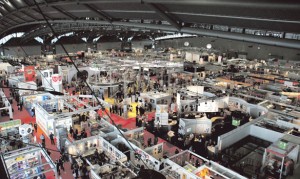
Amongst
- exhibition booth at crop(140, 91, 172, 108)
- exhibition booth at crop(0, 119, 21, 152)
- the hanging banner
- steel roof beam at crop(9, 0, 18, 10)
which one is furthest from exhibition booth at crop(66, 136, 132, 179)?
the hanging banner

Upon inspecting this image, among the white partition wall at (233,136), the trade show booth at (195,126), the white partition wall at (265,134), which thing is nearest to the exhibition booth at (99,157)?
the trade show booth at (195,126)

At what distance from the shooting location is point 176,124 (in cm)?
1580

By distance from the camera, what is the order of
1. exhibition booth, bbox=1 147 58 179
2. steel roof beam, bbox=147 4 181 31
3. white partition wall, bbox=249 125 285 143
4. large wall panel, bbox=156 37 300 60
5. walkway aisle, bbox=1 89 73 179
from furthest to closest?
large wall panel, bbox=156 37 300 60 → white partition wall, bbox=249 125 285 143 → walkway aisle, bbox=1 89 73 179 → exhibition booth, bbox=1 147 58 179 → steel roof beam, bbox=147 4 181 31

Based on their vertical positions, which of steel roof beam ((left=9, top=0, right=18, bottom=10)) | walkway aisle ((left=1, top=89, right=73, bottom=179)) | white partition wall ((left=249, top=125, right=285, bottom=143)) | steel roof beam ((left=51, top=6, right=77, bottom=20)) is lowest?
walkway aisle ((left=1, top=89, right=73, bottom=179))

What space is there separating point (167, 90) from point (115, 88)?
4923 millimetres

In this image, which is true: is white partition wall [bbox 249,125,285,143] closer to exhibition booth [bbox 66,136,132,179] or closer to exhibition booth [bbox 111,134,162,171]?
exhibition booth [bbox 111,134,162,171]

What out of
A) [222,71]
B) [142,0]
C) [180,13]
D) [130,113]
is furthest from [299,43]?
[222,71]

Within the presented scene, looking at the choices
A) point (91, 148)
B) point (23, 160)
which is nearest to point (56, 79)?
point (91, 148)

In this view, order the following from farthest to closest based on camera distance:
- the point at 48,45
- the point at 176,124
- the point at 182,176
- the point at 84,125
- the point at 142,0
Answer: the point at 48,45 < the point at 176,124 < the point at 84,125 < the point at 182,176 < the point at 142,0

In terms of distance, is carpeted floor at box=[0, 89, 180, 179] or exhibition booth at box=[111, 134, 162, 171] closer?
exhibition booth at box=[111, 134, 162, 171]

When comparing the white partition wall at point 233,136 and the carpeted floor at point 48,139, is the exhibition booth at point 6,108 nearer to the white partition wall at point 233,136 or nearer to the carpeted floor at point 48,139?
the carpeted floor at point 48,139

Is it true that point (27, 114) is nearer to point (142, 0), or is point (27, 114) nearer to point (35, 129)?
point (35, 129)

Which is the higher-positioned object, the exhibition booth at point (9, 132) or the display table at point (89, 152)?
the exhibition booth at point (9, 132)

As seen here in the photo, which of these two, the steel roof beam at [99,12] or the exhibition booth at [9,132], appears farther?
the exhibition booth at [9,132]
